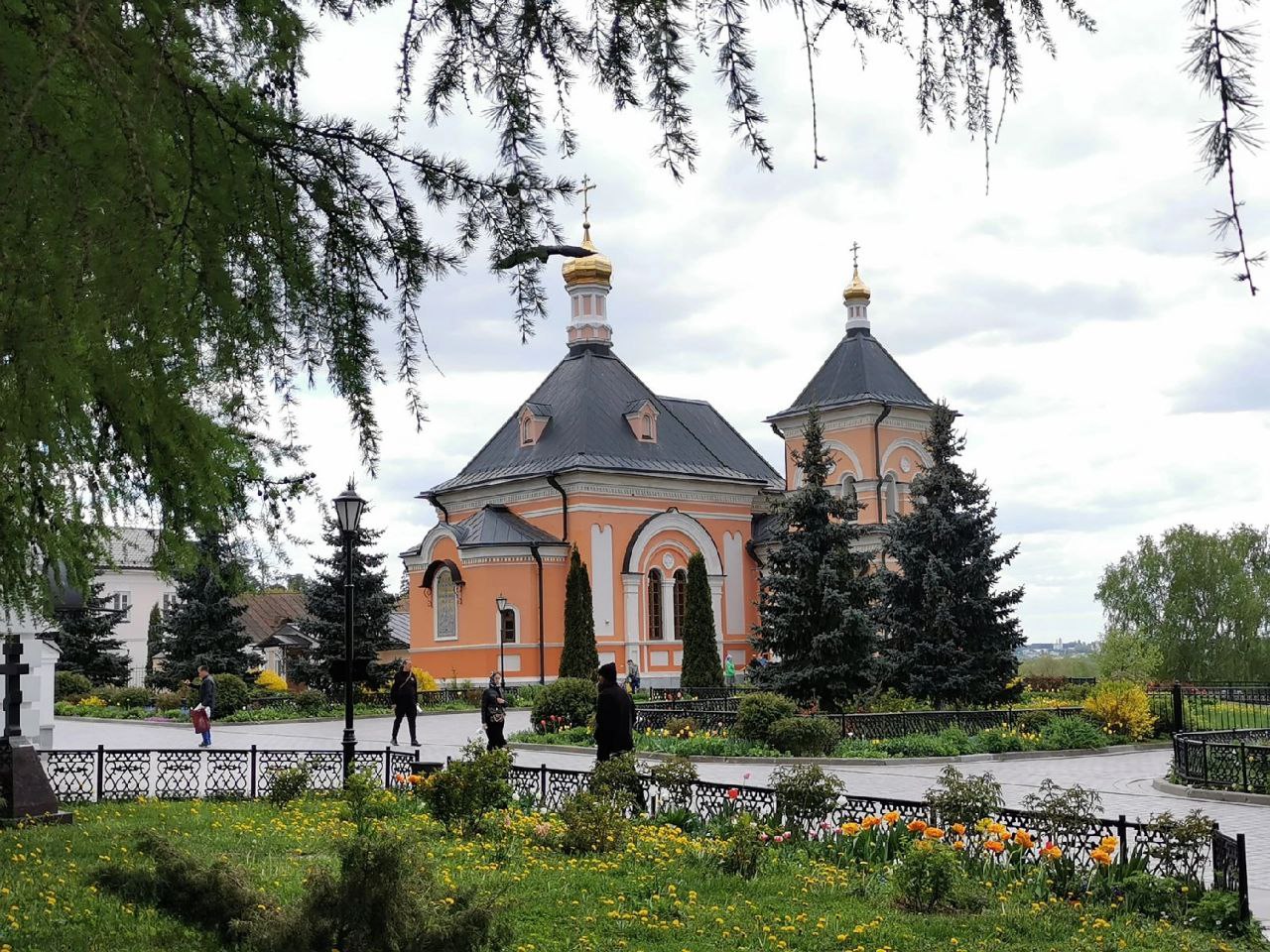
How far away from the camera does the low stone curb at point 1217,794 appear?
1284cm

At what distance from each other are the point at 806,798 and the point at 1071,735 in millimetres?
10650

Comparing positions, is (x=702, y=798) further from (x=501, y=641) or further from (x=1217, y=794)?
(x=501, y=641)

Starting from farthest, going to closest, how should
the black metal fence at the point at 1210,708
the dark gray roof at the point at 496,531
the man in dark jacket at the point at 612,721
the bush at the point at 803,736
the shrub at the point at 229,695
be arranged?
the dark gray roof at the point at 496,531 → the shrub at the point at 229,695 → the black metal fence at the point at 1210,708 → the bush at the point at 803,736 → the man in dark jacket at the point at 612,721

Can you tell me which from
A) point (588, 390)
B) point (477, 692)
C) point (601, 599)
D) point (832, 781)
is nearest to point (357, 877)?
point (832, 781)

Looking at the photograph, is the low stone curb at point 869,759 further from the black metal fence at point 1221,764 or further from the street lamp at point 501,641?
the street lamp at point 501,641

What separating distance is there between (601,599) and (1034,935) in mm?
28329

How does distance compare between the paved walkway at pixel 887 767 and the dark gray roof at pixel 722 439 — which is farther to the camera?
the dark gray roof at pixel 722 439

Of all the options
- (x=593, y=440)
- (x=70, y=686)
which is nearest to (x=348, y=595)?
(x=593, y=440)

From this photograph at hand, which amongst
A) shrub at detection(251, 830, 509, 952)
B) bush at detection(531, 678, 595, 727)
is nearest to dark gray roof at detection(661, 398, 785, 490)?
bush at detection(531, 678, 595, 727)

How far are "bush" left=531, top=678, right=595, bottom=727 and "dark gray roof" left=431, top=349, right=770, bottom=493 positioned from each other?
14.0 meters

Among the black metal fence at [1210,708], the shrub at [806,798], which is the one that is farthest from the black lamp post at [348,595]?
the black metal fence at [1210,708]

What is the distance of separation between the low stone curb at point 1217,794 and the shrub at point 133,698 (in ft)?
83.6

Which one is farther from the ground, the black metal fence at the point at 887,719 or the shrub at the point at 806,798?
the shrub at the point at 806,798

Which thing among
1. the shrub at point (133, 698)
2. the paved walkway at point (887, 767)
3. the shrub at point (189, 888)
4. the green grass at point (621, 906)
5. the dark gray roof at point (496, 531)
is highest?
the dark gray roof at point (496, 531)
